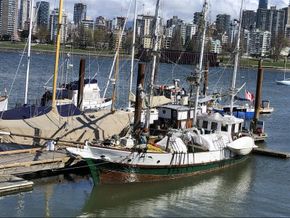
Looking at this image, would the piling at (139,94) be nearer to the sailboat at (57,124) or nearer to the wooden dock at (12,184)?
the sailboat at (57,124)

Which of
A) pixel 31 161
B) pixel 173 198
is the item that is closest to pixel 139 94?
pixel 173 198

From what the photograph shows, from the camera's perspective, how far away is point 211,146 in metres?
41.9

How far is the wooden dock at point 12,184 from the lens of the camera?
32.1 m

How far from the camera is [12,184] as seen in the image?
32438 mm

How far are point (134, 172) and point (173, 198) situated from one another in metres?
3.02

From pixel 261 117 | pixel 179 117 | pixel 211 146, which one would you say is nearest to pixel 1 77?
pixel 261 117

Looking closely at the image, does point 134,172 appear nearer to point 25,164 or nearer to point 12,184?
point 25,164

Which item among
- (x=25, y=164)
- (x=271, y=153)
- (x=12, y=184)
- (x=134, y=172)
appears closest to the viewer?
(x=12, y=184)

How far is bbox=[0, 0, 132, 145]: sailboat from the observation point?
39.3 metres

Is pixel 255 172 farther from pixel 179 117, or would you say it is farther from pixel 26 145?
pixel 26 145

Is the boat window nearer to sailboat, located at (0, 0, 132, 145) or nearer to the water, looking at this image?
the water

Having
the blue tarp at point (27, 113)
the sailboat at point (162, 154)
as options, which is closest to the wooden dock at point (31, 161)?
the sailboat at point (162, 154)

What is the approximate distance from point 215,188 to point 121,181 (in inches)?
259

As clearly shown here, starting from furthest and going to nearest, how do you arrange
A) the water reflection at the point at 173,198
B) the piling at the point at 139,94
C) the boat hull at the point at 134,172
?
the piling at the point at 139,94 → the boat hull at the point at 134,172 → the water reflection at the point at 173,198
